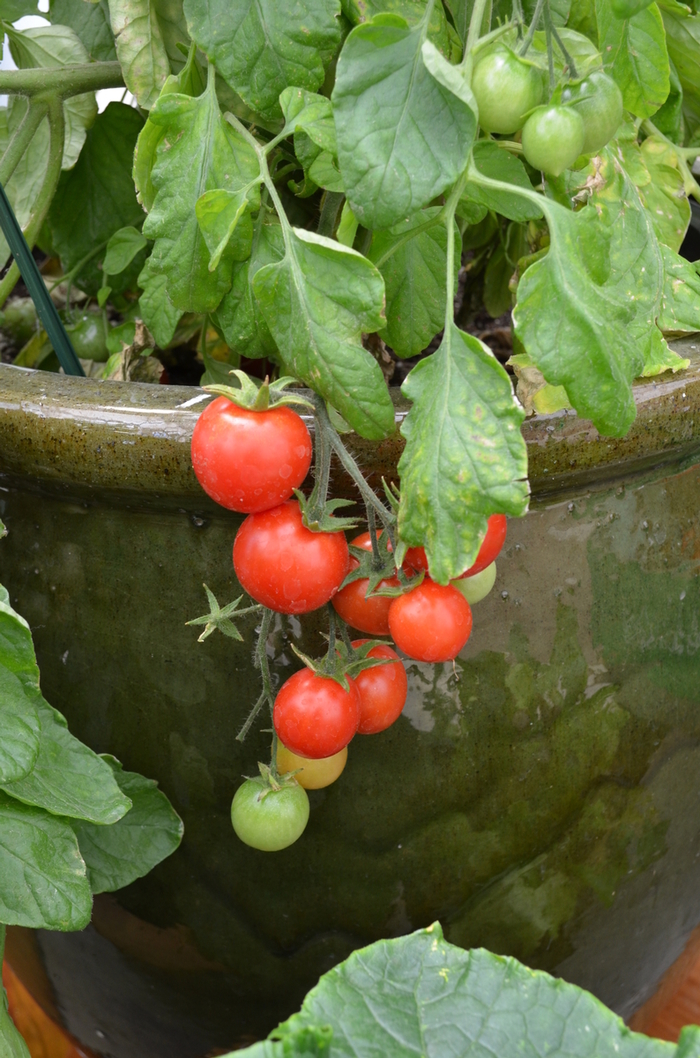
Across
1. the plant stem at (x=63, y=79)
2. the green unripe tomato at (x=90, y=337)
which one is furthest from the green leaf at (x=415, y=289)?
the green unripe tomato at (x=90, y=337)

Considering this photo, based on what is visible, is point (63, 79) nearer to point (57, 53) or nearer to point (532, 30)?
point (57, 53)

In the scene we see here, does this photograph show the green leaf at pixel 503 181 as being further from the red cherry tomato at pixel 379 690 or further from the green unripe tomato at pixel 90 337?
the green unripe tomato at pixel 90 337

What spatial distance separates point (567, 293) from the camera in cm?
40

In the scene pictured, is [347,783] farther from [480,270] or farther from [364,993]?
[480,270]

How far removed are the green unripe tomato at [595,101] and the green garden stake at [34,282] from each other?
1.05 feet

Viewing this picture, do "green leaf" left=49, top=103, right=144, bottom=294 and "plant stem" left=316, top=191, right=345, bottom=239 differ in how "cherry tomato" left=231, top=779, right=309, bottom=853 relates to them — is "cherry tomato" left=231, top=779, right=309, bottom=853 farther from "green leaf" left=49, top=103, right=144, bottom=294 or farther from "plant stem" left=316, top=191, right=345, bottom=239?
"green leaf" left=49, top=103, right=144, bottom=294

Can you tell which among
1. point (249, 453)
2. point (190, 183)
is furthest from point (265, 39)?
point (249, 453)

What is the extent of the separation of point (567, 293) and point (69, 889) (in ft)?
1.17

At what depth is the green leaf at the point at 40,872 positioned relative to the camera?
0.49 metres

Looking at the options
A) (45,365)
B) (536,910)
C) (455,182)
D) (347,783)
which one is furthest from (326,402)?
(45,365)

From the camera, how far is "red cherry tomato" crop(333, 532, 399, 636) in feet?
1.42

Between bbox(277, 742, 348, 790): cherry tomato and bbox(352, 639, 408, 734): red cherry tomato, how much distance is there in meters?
0.03

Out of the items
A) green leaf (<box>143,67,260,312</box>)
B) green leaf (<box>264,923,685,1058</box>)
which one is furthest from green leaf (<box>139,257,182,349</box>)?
green leaf (<box>264,923,685,1058</box>)

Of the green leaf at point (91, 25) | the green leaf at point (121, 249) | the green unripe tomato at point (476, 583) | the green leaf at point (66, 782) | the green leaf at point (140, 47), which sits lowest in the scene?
the green leaf at point (66, 782)
